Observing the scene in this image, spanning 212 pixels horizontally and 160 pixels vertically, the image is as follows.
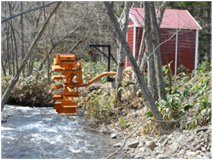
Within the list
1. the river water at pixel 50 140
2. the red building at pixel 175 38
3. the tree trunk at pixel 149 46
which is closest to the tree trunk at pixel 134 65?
the tree trunk at pixel 149 46

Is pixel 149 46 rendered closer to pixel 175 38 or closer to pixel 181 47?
pixel 175 38

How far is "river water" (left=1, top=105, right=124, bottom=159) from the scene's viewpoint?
24.2ft

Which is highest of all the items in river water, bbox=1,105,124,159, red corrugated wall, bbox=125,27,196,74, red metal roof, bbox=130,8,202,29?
red metal roof, bbox=130,8,202,29

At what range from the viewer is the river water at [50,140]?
7.37 meters

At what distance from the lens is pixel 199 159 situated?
641cm

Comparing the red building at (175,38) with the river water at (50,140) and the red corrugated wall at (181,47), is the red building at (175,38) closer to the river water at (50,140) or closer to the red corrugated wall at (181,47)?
the red corrugated wall at (181,47)

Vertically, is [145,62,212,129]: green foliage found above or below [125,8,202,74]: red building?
below

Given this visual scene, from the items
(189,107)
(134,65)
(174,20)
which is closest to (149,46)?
(134,65)

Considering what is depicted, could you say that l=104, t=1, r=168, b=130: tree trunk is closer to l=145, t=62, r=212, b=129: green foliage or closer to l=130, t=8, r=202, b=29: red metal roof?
l=145, t=62, r=212, b=129: green foliage

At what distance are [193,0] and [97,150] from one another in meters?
16.4

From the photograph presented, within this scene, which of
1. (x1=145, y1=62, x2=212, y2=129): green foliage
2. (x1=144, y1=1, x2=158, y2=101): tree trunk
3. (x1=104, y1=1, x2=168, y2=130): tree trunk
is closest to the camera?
Result: (x1=104, y1=1, x2=168, y2=130): tree trunk

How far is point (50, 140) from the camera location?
336 inches

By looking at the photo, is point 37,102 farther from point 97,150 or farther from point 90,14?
point 97,150

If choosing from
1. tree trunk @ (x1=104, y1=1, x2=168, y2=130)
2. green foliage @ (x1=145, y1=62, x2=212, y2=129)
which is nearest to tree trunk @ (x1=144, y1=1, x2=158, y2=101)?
green foliage @ (x1=145, y1=62, x2=212, y2=129)
